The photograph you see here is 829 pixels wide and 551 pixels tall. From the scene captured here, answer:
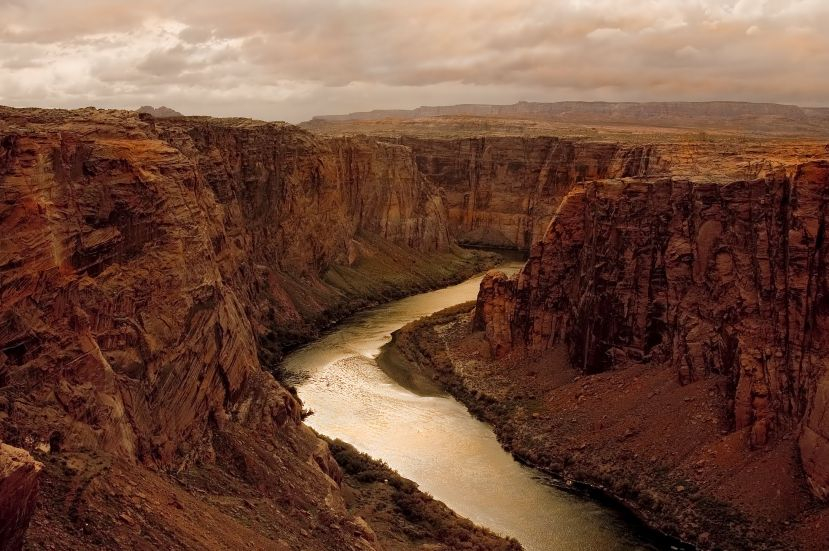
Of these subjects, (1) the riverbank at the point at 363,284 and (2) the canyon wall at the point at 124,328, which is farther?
(1) the riverbank at the point at 363,284

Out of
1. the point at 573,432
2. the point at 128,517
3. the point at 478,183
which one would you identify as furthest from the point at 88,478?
the point at 478,183

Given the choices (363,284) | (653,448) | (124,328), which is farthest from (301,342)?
(124,328)

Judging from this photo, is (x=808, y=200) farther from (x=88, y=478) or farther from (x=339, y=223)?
(x=339, y=223)

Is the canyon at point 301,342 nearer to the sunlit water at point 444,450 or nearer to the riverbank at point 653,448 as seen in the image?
the riverbank at point 653,448

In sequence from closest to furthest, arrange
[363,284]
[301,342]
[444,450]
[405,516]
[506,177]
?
[405,516], [444,450], [301,342], [363,284], [506,177]

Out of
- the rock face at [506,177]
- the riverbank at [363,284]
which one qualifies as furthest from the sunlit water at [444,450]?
the rock face at [506,177]

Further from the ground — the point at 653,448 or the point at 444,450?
the point at 653,448

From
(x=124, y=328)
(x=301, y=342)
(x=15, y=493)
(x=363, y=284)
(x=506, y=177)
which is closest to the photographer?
(x=15, y=493)

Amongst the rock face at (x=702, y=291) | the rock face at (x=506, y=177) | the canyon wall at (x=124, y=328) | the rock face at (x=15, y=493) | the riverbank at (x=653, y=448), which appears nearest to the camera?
the rock face at (x=15, y=493)

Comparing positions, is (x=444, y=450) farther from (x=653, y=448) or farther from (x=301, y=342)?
(x=301, y=342)
